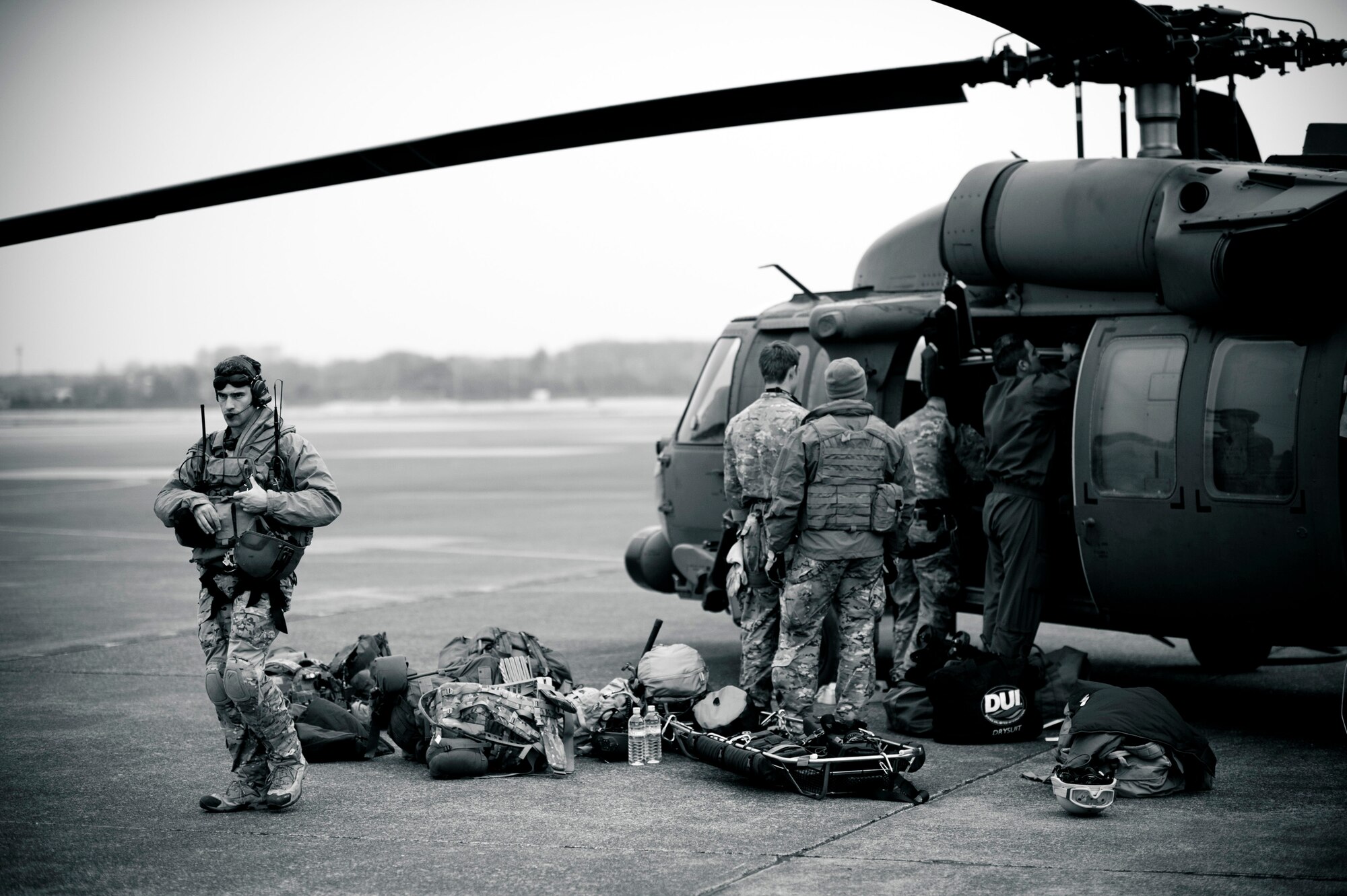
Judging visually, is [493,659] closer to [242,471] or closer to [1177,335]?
[242,471]

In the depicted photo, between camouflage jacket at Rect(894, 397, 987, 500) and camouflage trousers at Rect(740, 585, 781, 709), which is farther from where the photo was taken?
camouflage jacket at Rect(894, 397, 987, 500)

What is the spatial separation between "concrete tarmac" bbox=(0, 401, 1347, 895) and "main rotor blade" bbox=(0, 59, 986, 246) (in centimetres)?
267

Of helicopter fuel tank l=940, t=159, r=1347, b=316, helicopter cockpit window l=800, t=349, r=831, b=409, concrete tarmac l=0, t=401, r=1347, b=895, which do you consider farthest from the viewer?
helicopter cockpit window l=800, t=349, r=831, b=409

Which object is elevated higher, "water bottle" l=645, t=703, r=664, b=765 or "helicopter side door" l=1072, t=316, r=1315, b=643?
"helicopter side door" l=1072, t=316, r=1315, b=643

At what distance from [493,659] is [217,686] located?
1.48m

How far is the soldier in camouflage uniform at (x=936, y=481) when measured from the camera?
788cm

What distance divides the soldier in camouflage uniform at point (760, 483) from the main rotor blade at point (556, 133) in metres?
1.31

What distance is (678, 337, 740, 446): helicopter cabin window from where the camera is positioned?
31.1ft

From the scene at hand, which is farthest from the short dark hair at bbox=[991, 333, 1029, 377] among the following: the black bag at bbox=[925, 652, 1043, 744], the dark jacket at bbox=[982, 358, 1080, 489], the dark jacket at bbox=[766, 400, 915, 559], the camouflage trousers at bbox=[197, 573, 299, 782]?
the camouflage trousers at bbox=[197, 573, 299, 782]

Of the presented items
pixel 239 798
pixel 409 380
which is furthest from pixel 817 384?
pixel 409 380

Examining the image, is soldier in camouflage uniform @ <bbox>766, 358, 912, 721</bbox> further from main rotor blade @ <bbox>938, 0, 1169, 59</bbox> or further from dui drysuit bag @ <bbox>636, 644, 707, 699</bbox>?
main rotor blade @ <bbox>938, 0, 1169, 59</bbox>

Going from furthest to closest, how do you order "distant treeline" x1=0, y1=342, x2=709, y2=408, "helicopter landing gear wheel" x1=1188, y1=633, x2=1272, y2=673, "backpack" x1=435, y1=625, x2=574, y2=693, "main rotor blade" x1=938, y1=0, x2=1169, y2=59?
"distant treeline" x1=0, y1=342, x2=709, y2=408 → "helicopter landing gear wheel" x1=1188, y1=633, x2=1272, y2=673 → "backpack" x1=435, y1=625, x2=574, y2=693 → "main rotor blade" x1=938, y1=0, x2=1169, y2=59

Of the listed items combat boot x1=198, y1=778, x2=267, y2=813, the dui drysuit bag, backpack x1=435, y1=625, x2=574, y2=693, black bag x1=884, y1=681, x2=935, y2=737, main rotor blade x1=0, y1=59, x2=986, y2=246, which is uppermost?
main rotor blade x1=0, y1=59, x2=986, y2=246

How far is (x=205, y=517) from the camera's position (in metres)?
5.40
